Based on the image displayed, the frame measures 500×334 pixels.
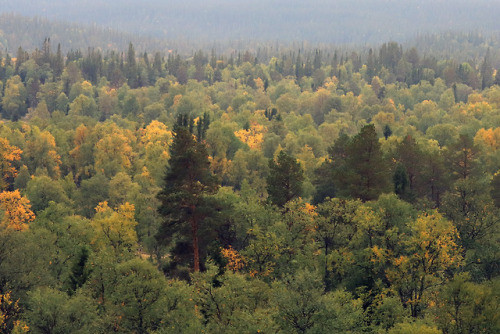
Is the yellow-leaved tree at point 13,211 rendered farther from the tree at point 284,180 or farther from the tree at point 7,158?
the tree at point 284,180

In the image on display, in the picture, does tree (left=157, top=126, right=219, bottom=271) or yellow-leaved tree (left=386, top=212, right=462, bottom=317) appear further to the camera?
tree (left=157, top=126, right=219, bottom=271)

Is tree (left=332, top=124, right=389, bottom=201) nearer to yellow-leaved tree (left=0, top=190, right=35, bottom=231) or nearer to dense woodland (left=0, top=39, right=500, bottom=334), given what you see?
dense woodland (left=0, top=39, right=500, bottom=334)

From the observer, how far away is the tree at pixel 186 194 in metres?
58.9

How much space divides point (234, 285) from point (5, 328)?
21.4m

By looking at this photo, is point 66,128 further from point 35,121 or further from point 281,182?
point 281,182

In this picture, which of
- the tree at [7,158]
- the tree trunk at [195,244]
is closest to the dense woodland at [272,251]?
the tree trunk at [195,244]

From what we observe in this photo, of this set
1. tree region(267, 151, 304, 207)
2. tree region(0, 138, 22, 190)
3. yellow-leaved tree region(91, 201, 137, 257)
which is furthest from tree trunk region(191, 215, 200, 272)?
tree region(0, 138, 22, 190)

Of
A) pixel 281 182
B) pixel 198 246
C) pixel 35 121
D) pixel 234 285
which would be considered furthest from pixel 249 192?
pixel 35 121

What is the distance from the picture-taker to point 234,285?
46.8 m

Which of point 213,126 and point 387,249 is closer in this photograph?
point 387,249

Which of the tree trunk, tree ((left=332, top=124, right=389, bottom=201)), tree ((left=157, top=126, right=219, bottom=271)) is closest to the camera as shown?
tree ((left=157, top=126, right=219, bottom=271))

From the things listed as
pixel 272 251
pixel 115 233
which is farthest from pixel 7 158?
pixel 272 251

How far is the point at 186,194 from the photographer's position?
58.4 meters

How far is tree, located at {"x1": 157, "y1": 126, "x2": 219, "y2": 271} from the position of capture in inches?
2318
